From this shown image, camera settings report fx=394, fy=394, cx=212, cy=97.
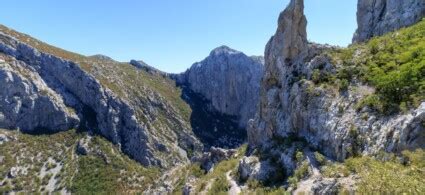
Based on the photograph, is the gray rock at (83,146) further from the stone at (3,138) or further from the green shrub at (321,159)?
the green shrub at (321,159)

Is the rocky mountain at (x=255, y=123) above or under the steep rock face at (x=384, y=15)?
under

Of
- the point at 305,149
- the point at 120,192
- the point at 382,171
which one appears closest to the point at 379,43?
the point at 305,149

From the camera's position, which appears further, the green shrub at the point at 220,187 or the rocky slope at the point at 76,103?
the rocky slope at the point at 76,103

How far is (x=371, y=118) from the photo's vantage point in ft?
72.4

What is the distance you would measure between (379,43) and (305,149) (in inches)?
510

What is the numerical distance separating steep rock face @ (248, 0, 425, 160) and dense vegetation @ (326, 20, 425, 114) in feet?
2.68

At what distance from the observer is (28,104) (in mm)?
132250

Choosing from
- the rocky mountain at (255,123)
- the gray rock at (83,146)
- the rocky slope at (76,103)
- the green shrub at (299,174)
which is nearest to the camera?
the rocky mountain at (255,123)

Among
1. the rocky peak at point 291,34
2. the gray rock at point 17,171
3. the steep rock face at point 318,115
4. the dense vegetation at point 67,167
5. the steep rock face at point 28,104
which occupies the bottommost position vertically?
the gray rock at point 17,171

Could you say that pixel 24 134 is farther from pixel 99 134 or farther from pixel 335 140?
pixel 335 140

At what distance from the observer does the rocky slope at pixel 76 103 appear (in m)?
132

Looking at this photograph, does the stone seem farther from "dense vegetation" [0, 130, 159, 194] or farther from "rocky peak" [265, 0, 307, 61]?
"rocky peak" [265, 0, 307, 61]

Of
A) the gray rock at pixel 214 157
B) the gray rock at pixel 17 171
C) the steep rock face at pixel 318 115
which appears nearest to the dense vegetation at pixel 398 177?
the steep rock face at pixel 318 115

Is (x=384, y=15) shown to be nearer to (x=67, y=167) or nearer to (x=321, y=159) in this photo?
(x=321, y=159)
